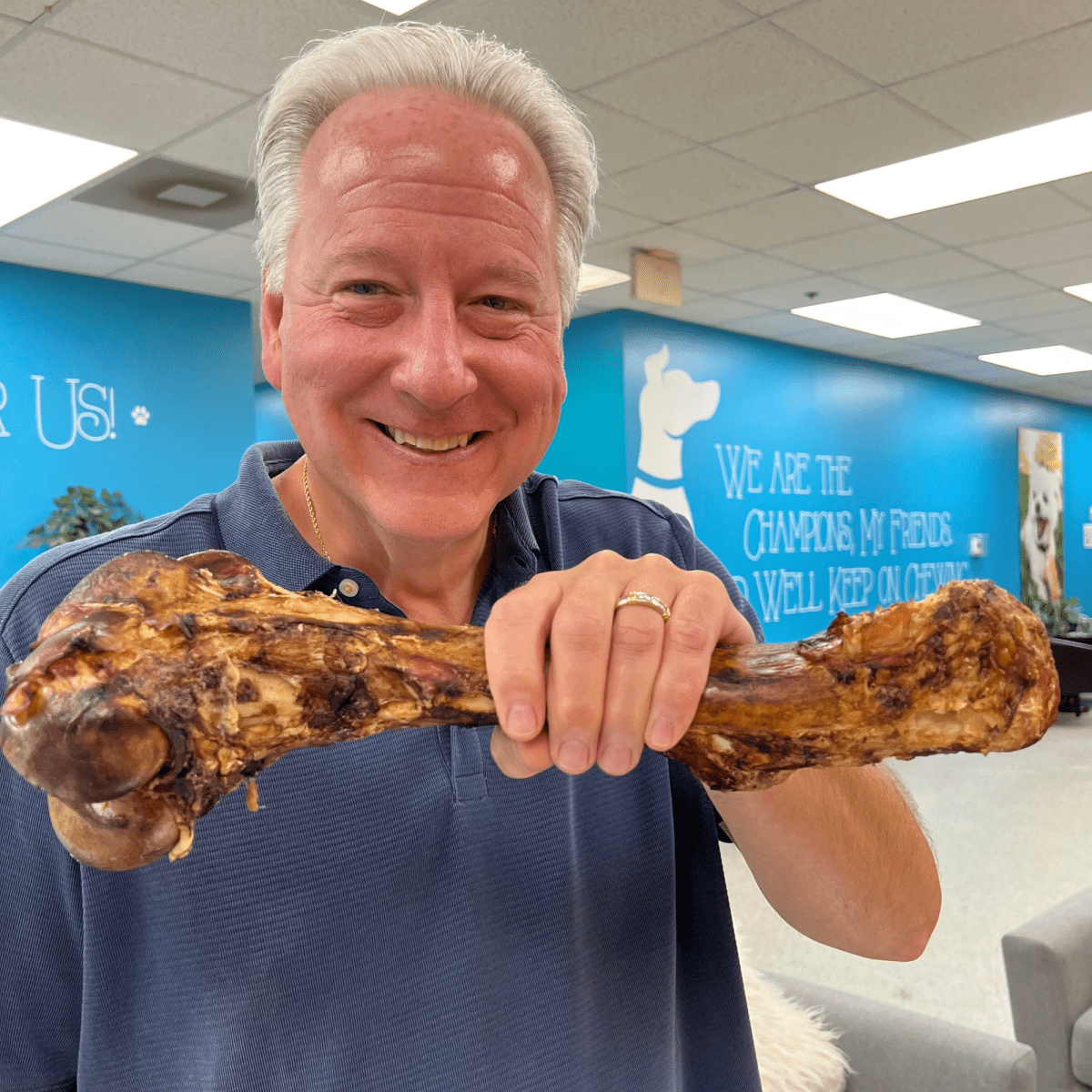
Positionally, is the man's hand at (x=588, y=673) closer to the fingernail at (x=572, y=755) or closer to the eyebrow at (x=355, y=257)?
the fingernail at (x=572, y=755)

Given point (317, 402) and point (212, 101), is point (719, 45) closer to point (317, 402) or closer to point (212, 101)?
point (212, 101)

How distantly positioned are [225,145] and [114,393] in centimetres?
211

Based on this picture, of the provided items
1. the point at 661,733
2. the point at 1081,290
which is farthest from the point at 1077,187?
the point at 661,733

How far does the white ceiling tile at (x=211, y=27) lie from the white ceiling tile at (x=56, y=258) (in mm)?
2160

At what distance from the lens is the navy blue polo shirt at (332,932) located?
86cm

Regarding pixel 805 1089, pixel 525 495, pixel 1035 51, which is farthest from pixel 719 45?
pixel 805 1089

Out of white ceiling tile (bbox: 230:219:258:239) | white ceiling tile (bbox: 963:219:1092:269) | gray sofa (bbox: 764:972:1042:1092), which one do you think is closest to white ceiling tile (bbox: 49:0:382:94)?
white ceiling tile (bbox: 230:219:258:239)

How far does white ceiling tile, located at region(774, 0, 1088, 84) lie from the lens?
111 inches

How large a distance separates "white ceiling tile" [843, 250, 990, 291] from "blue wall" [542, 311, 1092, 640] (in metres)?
1.47

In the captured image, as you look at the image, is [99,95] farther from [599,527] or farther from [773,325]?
[773,325]

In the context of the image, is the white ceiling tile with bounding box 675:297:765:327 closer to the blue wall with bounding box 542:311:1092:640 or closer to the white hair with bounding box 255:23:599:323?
the blue wall with bounding box 542:311:1092:640

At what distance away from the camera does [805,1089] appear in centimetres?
193

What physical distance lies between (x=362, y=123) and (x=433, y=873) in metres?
0.71

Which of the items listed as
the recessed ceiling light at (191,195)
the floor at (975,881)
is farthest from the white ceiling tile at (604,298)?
the floor at (975,881)
